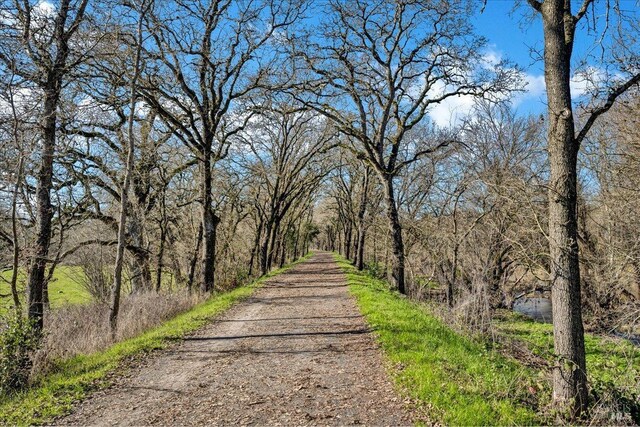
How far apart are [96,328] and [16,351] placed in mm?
3221

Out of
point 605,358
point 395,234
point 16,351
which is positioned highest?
point 395,234

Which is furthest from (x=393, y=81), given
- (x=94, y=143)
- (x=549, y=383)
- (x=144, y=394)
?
Answer: (x=144, y=394)

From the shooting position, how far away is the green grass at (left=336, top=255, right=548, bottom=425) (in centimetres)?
452

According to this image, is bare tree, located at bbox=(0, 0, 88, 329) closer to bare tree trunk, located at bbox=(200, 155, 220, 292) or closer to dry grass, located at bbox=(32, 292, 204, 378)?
dry grass, located at bbox=(32, 292, 204, 378)

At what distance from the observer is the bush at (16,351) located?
600cm

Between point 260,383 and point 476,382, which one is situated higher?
point 476,382

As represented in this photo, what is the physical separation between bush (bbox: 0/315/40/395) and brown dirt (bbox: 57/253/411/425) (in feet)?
5.10

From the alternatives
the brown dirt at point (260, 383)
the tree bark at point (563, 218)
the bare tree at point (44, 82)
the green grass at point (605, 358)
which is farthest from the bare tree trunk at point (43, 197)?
the green grass at point (605, 358)

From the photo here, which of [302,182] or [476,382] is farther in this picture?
[302,182]

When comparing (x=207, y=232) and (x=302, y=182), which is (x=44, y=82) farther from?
(x=302, y=182)

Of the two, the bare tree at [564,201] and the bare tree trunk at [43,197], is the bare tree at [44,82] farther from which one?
the bare tree at [564,201]

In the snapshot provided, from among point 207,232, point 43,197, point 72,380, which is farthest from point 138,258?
point 72,380

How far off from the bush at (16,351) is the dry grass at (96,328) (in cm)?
17

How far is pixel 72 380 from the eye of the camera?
598cm
